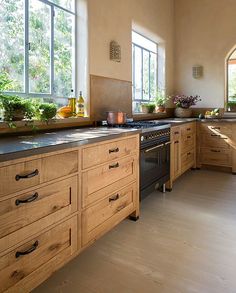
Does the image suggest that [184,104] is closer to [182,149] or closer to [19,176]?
[182,149]

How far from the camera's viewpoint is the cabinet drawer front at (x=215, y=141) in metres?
4.51

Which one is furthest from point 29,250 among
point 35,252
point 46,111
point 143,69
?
point 143,69

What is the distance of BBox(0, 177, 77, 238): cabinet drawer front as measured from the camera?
1.33 metres

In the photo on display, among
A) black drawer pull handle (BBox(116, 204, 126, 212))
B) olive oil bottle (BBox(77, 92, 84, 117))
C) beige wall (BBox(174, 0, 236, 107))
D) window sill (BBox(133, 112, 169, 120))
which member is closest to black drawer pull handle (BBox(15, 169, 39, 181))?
black drawer pull handle (BBox(116, 204, 126, 212))

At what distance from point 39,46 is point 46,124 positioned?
0.77 meters

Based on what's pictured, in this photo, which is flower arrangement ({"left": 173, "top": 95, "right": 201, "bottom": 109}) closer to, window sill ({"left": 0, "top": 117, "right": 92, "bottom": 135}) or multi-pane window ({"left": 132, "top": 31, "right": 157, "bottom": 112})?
multi-pane window ({"left": 132, "top": 31, "right": 157, "bottom": 112})

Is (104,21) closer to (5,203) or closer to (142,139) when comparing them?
(142,139)

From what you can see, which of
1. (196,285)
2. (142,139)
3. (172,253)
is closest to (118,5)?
(142,139)

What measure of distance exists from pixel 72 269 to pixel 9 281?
581 mm

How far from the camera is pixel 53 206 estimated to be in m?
1.61

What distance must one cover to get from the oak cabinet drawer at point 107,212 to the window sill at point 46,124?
864mm

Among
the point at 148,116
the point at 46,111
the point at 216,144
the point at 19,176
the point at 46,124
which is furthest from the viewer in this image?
the point at 216,144

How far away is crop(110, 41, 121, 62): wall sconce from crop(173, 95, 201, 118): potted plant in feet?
6.78

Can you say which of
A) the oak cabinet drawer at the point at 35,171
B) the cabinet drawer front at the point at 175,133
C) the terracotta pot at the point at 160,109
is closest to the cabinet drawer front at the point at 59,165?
the oak cabinet drawer at the point at 35,171
